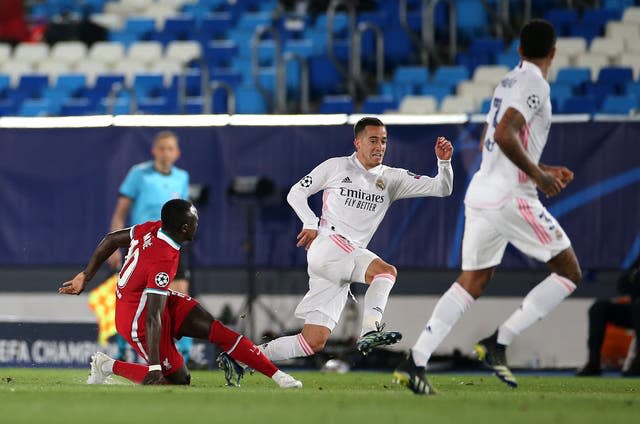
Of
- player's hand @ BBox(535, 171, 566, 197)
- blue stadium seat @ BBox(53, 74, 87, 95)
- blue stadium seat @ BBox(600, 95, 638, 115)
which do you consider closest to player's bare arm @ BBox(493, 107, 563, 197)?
player's hand @ BBox(535, 171, 566, 197)

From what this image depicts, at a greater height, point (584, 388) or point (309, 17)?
point (309, 17)

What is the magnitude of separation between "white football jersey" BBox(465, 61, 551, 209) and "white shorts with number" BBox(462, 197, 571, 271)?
0.07 m

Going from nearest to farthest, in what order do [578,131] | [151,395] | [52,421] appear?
1. [52,421]
2. [151,395]
3. [578,131]

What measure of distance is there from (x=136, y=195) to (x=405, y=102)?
567cm

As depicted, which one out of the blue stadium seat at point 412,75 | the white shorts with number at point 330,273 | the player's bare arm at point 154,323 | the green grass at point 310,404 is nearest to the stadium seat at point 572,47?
the blue stadium seat at point 412,75

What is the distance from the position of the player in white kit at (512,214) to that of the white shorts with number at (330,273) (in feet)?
5.66

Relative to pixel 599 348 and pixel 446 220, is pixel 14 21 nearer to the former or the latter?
pixel 446 220

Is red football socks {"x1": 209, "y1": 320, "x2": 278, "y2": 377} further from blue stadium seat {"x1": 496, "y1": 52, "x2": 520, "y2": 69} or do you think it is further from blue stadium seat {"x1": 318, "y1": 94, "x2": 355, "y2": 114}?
blue stadium seat {"x1": 496, "y1": 52, "x2": 520, "y2": 69}

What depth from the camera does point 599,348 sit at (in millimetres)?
14031

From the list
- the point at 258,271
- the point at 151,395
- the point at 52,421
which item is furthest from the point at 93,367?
the point at 258,271

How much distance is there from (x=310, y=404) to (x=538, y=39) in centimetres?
276

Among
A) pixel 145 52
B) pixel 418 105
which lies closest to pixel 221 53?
pixel 145 52

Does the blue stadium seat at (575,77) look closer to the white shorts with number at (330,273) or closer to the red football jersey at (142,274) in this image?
the white shorts with number at (330,273)

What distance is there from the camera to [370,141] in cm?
1071
